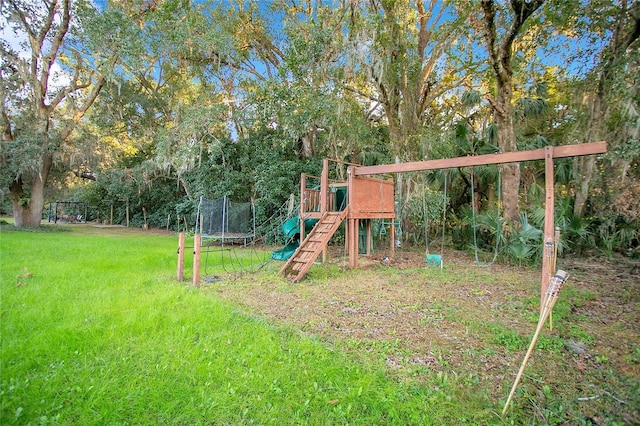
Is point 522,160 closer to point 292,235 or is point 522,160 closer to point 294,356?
point 294,356

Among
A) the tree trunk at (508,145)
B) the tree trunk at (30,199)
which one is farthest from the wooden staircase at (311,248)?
the tree trunk at (30,199)

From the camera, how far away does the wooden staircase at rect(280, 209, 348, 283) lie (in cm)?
629

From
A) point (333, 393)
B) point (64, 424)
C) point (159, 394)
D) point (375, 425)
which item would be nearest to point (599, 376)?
point (375, 425)

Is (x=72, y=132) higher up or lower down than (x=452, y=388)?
higher up

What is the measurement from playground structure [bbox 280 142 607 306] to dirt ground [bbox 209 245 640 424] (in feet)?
1.63

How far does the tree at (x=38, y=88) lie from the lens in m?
12.1

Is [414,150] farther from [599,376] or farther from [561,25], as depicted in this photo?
[599,376]

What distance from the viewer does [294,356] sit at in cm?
304

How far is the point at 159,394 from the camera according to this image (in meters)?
2.41

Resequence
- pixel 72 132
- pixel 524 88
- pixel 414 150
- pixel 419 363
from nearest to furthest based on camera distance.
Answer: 1. pixel 419 363
2. pixel 414 150
3. pixel 524 88
4. pixel 72 132

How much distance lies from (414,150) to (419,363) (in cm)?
845

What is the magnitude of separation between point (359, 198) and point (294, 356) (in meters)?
4.90

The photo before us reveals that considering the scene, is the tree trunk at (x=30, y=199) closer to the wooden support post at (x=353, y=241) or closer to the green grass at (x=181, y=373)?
the green grass at (x=181, y=373)

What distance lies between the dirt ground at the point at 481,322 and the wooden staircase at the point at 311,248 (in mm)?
350
